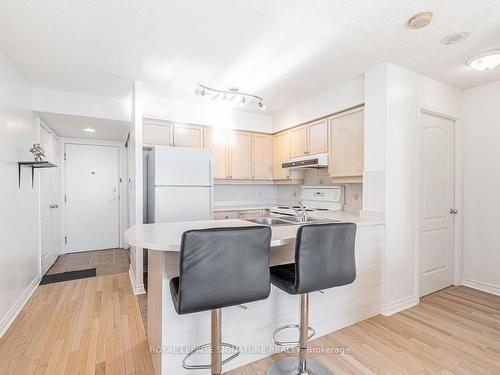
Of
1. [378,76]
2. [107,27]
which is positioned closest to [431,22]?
[378,76]

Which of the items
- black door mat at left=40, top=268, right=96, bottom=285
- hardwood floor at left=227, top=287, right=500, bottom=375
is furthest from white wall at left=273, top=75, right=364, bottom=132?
black door mat at left=40, top=268, right=96, bottom=285

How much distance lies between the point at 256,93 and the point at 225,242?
103 inches

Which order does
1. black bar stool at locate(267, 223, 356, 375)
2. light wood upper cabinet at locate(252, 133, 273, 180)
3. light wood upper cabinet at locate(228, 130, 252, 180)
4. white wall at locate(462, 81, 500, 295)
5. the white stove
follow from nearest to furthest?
black bar stool at locate(267, 223, 356, 375) < white wall at locate(462, 81, 500, 295) < the white stove < light wood upper cabinet at locate(228, 130, 252, 180) < light wood upper cabinet at locate(252, 133, 273, 180)

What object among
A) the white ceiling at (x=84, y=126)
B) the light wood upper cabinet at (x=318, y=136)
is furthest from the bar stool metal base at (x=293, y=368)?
the white ceiling at (x=84, y=126)

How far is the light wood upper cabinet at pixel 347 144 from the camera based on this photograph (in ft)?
9.57

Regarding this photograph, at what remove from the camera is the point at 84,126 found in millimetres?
3967

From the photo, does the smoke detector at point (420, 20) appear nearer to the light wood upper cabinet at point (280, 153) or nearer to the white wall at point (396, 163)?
the white wall at point (396, 163)

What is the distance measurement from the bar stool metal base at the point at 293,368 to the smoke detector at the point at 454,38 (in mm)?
2671

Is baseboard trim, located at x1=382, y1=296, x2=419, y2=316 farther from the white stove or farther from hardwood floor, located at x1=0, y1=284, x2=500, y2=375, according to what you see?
the white stove

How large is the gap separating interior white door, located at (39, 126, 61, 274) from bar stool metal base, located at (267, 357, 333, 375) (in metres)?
3.41

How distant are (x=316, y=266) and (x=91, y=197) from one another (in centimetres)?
480

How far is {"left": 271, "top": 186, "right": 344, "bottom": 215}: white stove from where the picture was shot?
357cm

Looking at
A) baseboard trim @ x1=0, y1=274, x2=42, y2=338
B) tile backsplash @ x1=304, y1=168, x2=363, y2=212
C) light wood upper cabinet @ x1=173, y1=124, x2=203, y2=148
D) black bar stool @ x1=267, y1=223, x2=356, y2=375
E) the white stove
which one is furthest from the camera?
light wood upper cabinet @ x1=173, y1=124, x2=203, y2=148

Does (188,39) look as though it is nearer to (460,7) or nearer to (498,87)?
(460,7)
